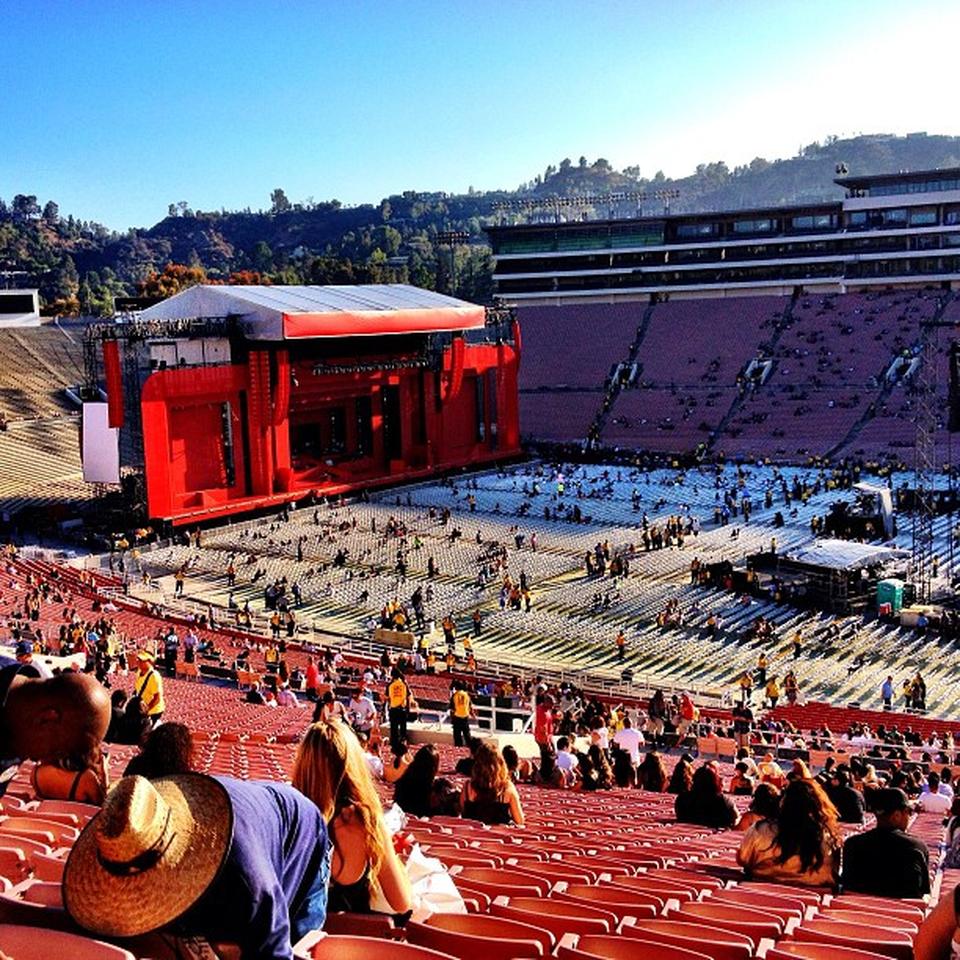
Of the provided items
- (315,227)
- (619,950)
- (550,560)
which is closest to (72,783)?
(619,950)

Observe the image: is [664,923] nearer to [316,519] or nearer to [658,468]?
[316,519]

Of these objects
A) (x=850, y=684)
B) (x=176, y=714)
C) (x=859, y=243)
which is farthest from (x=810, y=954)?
(x=859, y=243)

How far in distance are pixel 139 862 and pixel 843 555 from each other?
85.2 feet

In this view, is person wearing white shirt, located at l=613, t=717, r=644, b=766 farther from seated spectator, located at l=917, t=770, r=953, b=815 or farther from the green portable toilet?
the green portable toilet

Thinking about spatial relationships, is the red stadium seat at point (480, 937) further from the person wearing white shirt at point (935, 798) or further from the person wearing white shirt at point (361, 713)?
the person wearing white shirt at point (361, 713)

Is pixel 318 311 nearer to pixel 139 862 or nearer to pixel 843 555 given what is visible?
pixel 843 555

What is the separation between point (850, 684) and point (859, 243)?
45982mm

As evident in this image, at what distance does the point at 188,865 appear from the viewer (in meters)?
2.51

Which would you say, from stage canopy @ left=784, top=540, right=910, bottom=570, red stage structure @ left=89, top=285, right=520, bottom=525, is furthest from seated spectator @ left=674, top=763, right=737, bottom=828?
red stage structure @ left=89, top=285, right=520, bottom=525

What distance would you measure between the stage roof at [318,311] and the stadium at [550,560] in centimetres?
18

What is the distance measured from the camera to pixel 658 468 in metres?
44.4

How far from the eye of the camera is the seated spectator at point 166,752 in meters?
4.36

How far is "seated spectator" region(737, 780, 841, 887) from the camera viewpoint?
5.27 m

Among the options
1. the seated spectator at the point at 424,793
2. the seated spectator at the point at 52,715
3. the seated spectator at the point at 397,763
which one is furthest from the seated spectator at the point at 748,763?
the seated spectator at the point at 52,715
